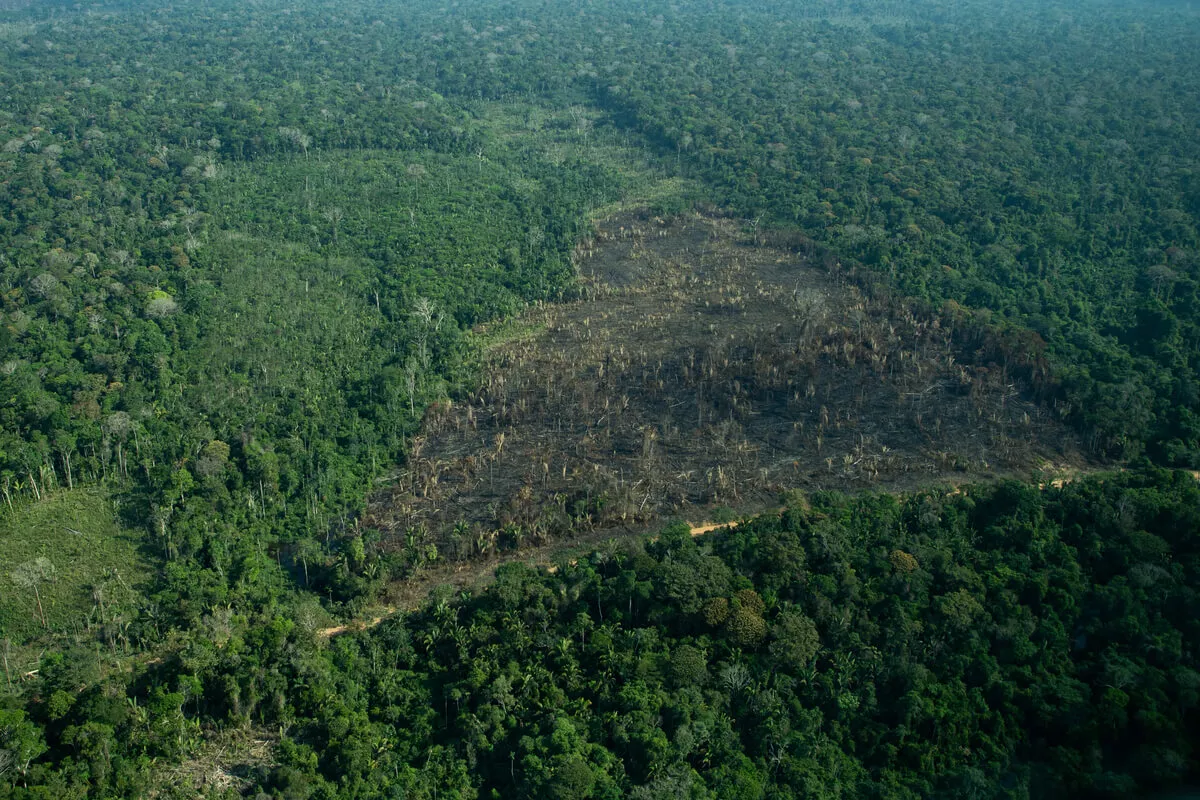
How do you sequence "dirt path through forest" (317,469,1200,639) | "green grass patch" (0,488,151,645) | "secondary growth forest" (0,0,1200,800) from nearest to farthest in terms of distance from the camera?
"secondary growth forest" (0,0,1200,800)
"green grass patch" (0,488,151,645)
"dirt path through forest" (317,469,1200,639)

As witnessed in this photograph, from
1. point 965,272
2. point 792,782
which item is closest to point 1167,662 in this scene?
point 792,782

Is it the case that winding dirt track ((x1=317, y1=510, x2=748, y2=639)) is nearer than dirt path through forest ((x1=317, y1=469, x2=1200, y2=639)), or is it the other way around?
winding dirt track ((x1=317, y1=510, x2=748, y2=639))

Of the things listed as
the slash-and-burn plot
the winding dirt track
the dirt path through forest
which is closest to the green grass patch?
the winding dirt track

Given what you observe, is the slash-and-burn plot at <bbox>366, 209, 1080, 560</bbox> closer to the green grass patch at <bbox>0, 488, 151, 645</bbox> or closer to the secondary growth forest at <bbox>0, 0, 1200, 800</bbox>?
the secondary growth forest at <bbox>0, 0, 1200, 800</bbox>

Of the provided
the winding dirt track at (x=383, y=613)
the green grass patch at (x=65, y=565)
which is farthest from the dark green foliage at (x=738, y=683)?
the green grass patch at (x=65, y=565)

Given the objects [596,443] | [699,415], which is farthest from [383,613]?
[699,415]

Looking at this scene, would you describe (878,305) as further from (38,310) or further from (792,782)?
(38,310)

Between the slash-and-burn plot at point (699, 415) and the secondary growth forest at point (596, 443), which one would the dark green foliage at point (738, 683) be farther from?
the slash-and-burn plot at point (699, 415)

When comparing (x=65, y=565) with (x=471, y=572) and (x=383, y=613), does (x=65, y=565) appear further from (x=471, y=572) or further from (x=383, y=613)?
(x=471, y=572)
